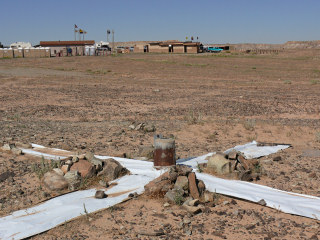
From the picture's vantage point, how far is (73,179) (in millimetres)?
5625

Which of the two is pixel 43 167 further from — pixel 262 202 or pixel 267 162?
pixel 267 162

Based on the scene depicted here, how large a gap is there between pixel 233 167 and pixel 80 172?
239cm

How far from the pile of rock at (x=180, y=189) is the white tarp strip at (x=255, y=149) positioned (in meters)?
2.30

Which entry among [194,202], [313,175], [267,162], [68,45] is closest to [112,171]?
[194,202]

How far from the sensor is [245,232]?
14.6ft

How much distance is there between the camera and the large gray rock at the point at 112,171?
19.3 feet

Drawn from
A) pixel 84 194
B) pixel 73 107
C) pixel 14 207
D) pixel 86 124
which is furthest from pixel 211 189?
pixel 73 107

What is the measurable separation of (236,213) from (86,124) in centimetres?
669

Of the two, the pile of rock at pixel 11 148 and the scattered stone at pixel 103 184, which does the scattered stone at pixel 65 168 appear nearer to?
the scattered stone at pixel 103 184

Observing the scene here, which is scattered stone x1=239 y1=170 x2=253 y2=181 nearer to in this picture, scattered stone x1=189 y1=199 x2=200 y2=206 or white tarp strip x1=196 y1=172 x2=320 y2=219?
white tarp strip x1=196 y1=172 x2=320 y2=219

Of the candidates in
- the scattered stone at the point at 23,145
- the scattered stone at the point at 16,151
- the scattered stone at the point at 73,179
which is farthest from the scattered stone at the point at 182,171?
the scattered stone at the point at 23,145

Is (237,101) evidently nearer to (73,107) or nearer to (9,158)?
(73,107)

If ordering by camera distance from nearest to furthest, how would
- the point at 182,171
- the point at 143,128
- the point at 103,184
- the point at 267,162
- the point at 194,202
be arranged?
the point at 194,202
the point at 182,171
the point at 103,184
the point at 267,162
the point at 143,128


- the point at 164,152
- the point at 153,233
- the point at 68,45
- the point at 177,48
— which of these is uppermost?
the point at 68,45
